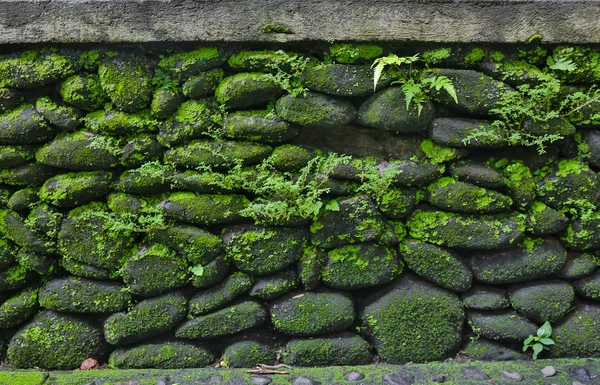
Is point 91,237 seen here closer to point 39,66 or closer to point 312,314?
point 39,66

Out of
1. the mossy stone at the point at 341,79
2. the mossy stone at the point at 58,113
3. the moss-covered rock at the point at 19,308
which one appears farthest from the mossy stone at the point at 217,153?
the moss-covered rock at the point at 19,308

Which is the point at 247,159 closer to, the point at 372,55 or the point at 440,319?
the point at 372,55

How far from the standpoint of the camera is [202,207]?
9.32ft

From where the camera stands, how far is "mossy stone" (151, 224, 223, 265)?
288cm

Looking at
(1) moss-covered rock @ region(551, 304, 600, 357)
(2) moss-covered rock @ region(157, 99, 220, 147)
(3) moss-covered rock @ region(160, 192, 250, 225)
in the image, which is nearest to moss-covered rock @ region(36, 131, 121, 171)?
(2) moss-covered rock @ region(157, 99, 220, 147)

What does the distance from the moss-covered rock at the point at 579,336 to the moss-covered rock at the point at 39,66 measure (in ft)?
10.4

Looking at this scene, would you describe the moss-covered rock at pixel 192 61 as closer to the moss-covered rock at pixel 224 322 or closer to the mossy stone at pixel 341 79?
the mossy stone at pixel 341 79

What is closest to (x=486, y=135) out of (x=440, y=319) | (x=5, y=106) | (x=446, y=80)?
(x=446, y=80)

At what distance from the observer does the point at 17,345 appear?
2.98m

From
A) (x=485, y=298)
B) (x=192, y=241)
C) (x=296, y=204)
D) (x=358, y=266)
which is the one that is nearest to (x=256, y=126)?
(x=296, y=204)

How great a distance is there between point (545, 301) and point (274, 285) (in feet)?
5.18

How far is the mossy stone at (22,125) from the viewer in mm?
2807

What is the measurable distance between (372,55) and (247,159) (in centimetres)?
90

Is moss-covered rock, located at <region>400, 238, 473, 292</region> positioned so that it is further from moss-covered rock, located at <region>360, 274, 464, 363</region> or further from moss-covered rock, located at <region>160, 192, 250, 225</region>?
moss-covered rock, located at <region>160, 192, 250, 225</region>
